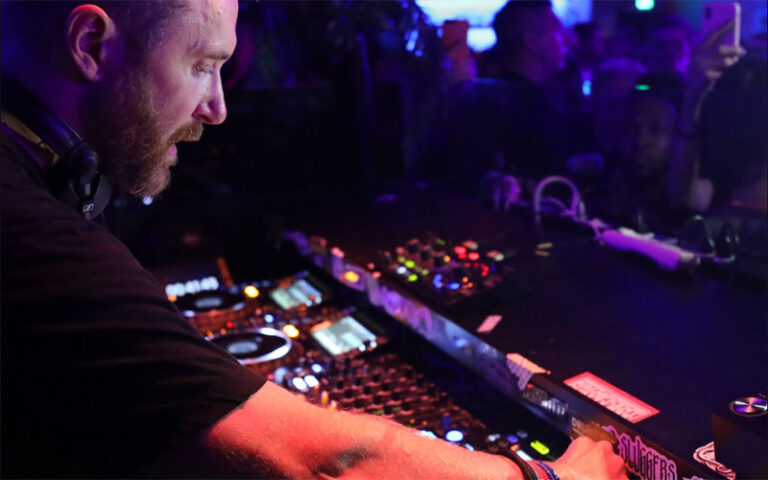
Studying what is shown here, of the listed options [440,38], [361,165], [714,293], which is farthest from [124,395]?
[440,38]

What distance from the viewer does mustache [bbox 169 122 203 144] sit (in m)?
0.91

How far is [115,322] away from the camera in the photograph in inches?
23.4

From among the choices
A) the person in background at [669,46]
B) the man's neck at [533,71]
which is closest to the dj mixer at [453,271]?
the person in background at [669,46]

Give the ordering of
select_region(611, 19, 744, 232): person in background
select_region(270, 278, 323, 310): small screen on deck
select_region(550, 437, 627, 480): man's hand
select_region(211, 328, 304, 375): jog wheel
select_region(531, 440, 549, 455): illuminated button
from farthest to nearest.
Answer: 1. select_region(270, 278, 323, 310): small screen on deck
2. select_region(611, 19, 744, 232): person in background
3. select_region(211, 328, 304, 375): jog wheel
4. select_region(531, 440, 549, 455): illuminated button
5. select_region(550, 437, 627, 480): man's hand

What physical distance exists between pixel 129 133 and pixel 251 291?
125cm

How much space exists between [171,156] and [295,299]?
104cm

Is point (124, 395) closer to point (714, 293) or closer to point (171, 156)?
point (171, 156)

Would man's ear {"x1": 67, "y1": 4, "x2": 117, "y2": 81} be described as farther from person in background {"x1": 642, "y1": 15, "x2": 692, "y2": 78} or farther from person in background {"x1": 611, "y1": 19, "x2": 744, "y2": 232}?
person in background {"x1": 642, "y1": 15, "x2": 692, "y2": 78}

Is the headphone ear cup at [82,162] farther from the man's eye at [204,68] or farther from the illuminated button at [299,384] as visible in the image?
the illuminated button at [299,384]

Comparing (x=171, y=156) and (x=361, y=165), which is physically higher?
(x=171, y=156)

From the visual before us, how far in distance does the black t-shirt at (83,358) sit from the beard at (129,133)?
0.50 ft

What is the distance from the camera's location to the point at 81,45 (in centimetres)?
72

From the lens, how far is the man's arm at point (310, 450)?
644mm

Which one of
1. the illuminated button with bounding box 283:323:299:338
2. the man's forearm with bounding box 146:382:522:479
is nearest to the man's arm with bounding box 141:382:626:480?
the man's forearm with bounding box 146:382:522:479
